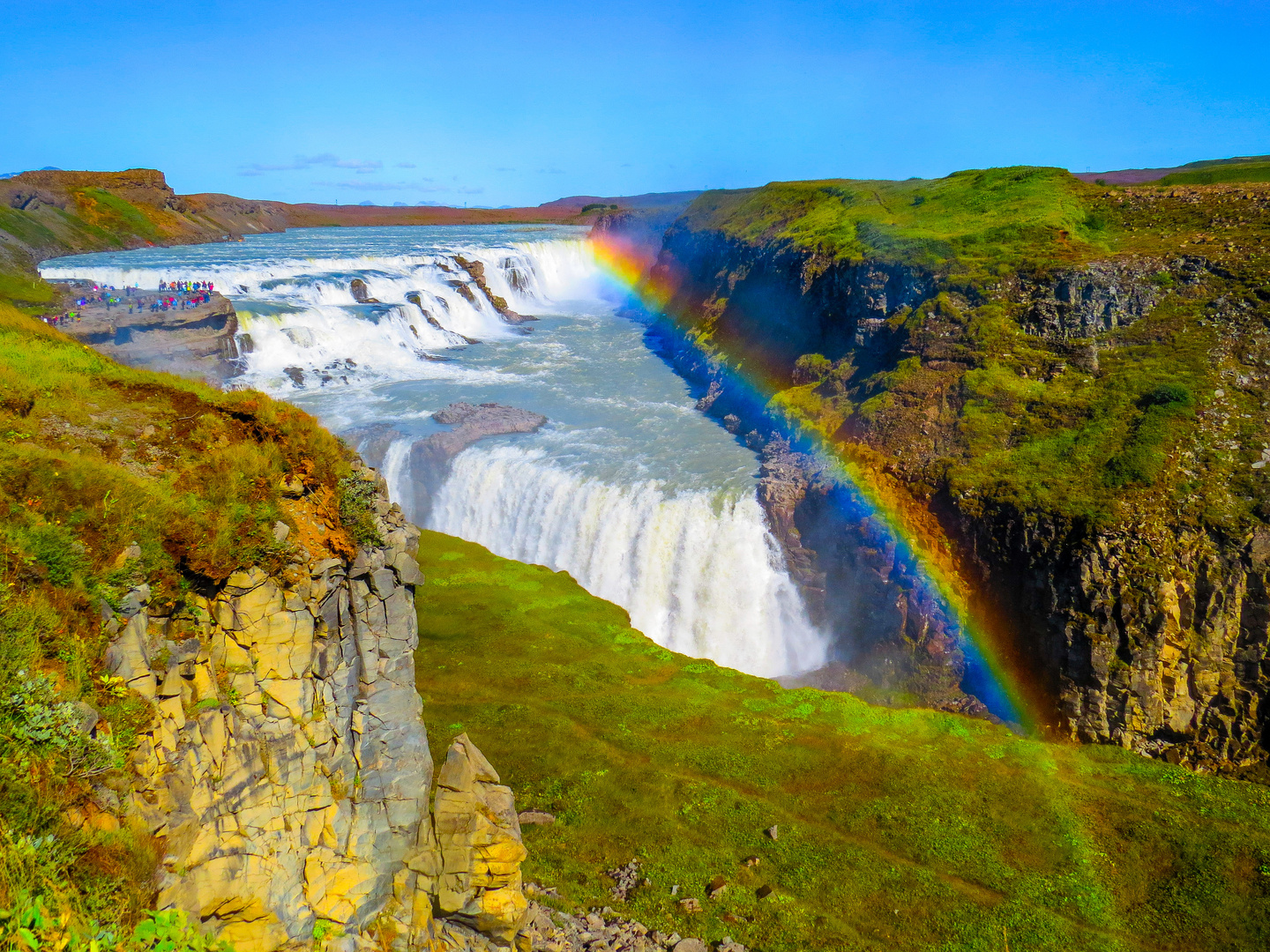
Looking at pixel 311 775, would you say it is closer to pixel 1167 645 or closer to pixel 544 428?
pixel 1167 645

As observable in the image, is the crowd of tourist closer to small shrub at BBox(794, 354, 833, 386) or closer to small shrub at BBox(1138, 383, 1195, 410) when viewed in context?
small shrub at BBox(794, 354, 833, 386)

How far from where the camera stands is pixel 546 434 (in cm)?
4312

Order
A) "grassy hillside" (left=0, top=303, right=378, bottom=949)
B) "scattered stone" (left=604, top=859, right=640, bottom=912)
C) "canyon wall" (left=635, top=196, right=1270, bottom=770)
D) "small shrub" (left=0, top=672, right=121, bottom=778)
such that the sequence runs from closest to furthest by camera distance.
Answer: "grassy hillside" (left=0, top=303, right=378, bottom=949) → "small shrub" (left=0, top=672, right=121, bottom=778) → "scattered stone" (left=604, top=859, right=640, bottom=912) → "canyon wall" (left=635, top=196, right=1270, bottom=770)

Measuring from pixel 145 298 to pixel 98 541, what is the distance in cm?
5521

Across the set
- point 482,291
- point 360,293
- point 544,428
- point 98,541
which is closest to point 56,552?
point 98,541

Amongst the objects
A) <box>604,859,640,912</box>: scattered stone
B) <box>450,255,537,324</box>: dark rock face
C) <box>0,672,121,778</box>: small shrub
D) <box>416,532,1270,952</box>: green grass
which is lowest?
<box>604,859,640,912</box>: scattered stone

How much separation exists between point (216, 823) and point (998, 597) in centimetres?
2552

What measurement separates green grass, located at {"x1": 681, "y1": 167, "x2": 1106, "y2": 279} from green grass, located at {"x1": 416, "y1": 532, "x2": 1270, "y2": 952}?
26726 mm

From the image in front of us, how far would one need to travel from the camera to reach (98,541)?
796 centimetres

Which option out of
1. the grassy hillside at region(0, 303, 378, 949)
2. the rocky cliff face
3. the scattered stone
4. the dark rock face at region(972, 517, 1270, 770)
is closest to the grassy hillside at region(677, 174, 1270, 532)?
the dark rock face at region(972, 517, 1270, 770)

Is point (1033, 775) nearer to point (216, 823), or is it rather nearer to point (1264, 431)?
point (1264, 431)

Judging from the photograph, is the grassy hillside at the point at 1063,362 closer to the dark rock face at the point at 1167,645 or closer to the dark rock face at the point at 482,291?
the dark rock face at the point at 1167,645

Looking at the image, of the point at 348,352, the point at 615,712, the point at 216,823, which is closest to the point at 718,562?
the point at 615,712

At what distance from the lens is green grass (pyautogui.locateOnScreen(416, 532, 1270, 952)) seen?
1534 centimetres
